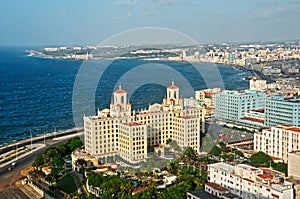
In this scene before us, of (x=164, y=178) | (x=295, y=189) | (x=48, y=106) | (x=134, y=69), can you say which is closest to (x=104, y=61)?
(x=134, y=69)

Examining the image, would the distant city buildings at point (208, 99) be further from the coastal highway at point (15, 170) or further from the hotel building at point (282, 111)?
the coastal highway at point (15, 170)

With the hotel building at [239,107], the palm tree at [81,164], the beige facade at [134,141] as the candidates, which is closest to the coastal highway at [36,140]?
the palm tree at [81,164]

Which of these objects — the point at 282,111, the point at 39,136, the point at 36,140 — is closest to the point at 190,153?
the point at 282,111

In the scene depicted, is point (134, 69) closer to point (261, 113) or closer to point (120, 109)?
point (261, 113)

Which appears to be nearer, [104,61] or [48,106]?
[48,106]

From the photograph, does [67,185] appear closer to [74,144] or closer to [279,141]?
[74,144]

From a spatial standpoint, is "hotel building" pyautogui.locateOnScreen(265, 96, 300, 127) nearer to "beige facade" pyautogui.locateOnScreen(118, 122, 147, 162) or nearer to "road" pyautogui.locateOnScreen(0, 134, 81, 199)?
"beige facade" pyautogui.locateOnScreen(118, 122, 147, 162)
